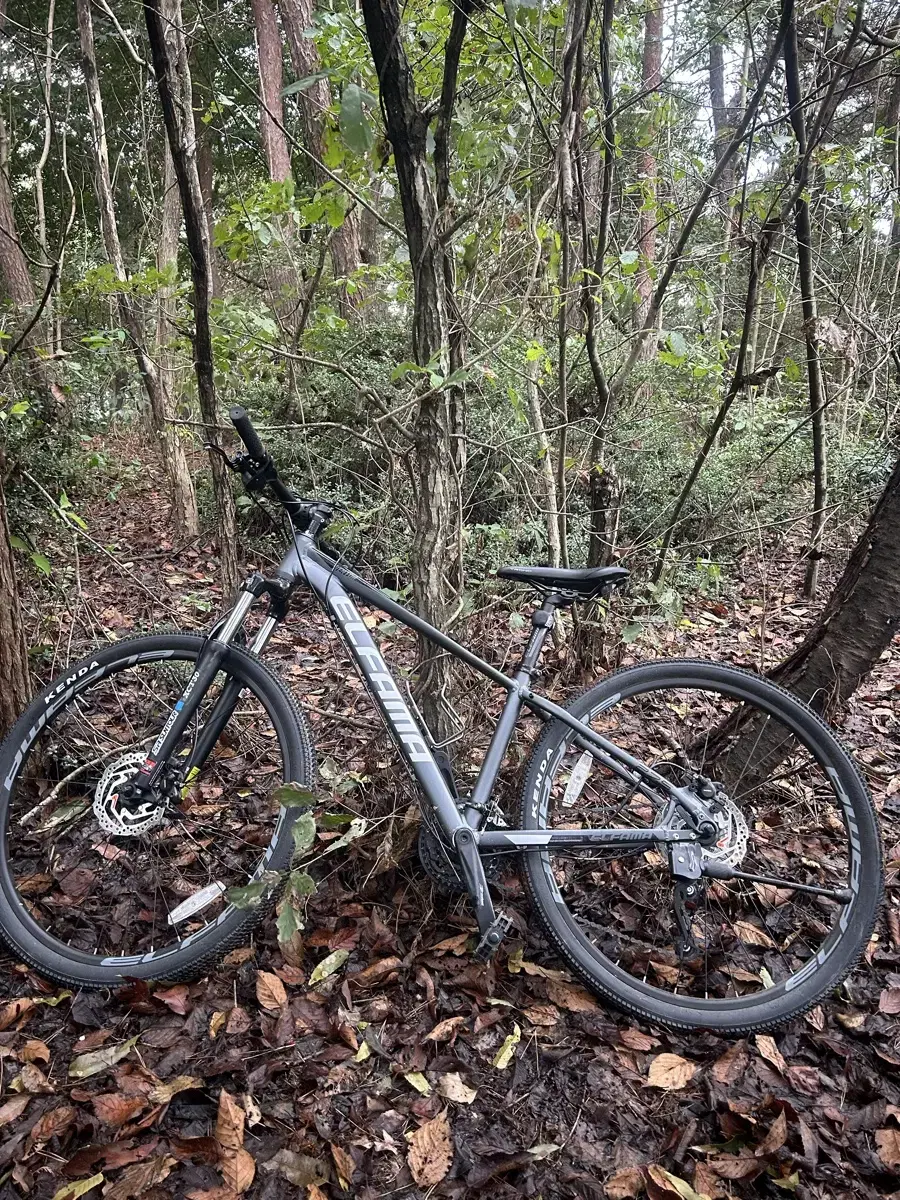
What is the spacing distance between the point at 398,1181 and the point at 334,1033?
41cm

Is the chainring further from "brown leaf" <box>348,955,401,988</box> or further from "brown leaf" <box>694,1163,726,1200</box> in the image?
"brown leaf" <box>694,1163,726,1200</box>

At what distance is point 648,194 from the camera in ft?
10.9

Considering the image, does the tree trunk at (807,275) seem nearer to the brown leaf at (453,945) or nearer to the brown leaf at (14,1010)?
the brown leaf at (453,945)

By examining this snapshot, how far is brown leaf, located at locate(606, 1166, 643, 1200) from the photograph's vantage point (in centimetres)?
154

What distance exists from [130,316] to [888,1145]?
20.0 feet

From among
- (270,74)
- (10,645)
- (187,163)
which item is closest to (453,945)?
(10,645)

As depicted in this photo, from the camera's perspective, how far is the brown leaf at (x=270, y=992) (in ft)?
6.48

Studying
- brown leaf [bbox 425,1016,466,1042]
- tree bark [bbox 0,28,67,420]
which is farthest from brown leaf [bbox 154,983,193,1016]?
tree bark [bbox 0,28,67,420]

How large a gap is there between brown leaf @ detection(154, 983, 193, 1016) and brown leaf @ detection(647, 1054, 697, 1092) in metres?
1.28

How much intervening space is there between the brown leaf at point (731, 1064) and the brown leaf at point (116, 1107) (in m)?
1.46

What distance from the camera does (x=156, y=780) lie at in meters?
2.10

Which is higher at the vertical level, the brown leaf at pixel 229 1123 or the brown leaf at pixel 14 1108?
the brown leaf at pixel 229 1123

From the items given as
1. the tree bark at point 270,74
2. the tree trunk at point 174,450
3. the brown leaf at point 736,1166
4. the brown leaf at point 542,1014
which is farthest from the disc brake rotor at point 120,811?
the tree bark at point 270,74

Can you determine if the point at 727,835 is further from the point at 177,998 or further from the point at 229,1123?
the point at 177,998
